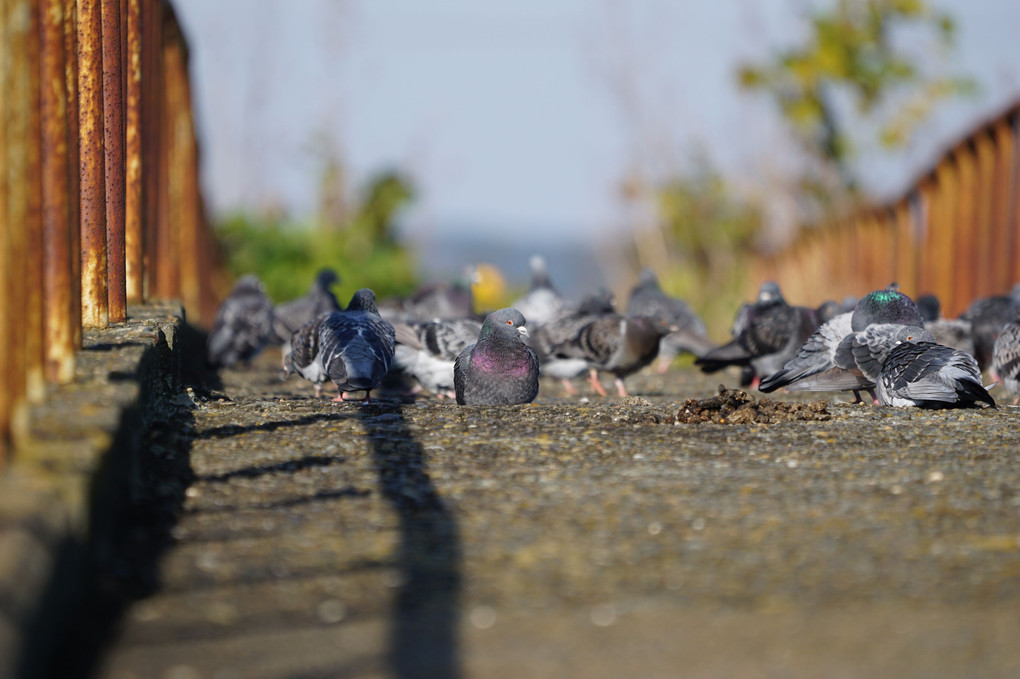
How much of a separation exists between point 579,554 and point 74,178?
78.8 inches

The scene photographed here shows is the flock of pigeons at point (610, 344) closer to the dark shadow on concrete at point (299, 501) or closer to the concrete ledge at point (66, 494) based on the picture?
the concrete ledge at point (66, 494)

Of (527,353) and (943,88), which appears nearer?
(527,353)

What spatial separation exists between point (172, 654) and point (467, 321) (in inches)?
211

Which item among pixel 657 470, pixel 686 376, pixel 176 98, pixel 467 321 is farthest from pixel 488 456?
pixel 176 98

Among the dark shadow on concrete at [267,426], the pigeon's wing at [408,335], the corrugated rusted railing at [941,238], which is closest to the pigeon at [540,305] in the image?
the pigeon's wing at [408,335]

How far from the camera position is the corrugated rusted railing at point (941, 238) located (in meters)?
10.1

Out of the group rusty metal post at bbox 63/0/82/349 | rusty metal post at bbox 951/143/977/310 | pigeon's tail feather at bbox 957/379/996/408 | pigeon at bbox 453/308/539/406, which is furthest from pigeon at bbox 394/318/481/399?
rusty metal post at bbox 951/143/977/310

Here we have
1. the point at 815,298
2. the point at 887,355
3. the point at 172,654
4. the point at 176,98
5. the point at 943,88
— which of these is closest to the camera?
the point at 172,654

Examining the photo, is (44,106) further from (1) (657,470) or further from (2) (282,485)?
(1) (657,470)

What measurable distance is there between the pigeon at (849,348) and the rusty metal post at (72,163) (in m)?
3.40

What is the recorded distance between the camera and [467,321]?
7719 mm

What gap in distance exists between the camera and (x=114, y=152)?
206 inches

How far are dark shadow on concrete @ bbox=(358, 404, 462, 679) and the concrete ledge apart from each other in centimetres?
66

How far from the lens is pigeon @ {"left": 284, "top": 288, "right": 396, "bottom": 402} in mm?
6055
